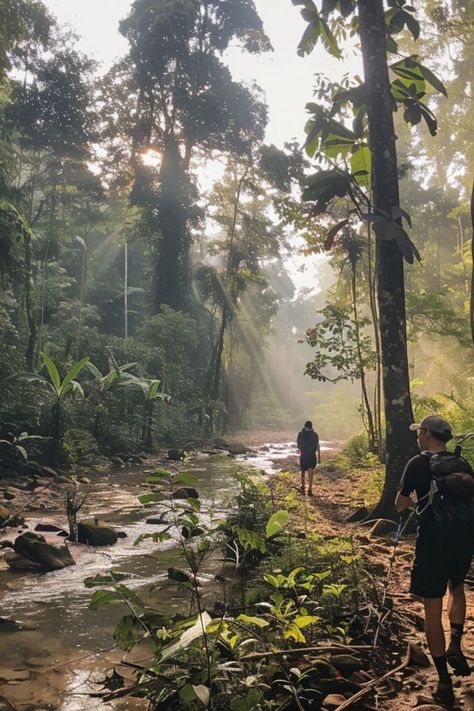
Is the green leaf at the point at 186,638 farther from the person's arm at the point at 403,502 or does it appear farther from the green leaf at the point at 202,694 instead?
the person's arm at the point at 403,502

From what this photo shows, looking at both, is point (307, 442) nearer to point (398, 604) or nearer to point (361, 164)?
point (361, 164)

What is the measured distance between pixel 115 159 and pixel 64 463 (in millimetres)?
19004

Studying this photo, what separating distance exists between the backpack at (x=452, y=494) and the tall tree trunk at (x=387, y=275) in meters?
3.79

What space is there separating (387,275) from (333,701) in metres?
5.50

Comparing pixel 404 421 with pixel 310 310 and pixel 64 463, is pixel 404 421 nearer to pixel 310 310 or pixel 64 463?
pixel 64 463

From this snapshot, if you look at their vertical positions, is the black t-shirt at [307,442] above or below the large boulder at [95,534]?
above

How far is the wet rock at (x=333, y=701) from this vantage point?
2.72 metres

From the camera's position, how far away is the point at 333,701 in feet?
9.00

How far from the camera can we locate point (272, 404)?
58.0m

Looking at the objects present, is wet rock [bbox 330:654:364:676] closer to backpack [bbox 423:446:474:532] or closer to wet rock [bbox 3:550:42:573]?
backpack [bbox 423:446:474:532]

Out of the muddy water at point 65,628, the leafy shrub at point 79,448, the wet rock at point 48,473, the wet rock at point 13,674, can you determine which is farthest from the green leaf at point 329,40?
the leafy shrub at point 79,448

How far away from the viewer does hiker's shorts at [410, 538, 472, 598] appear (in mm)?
3117

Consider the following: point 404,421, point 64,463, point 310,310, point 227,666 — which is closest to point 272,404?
point 310,310

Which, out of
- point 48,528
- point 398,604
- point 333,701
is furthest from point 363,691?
point 48,528
